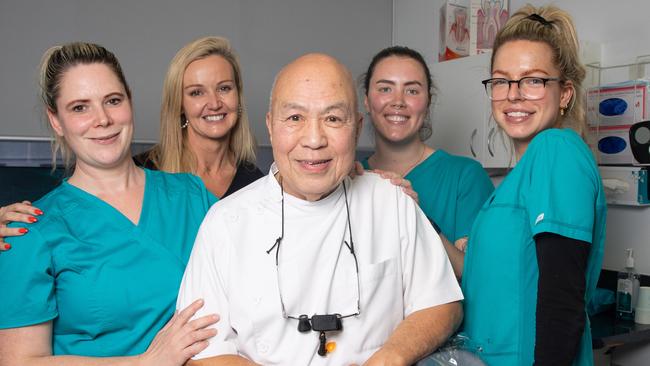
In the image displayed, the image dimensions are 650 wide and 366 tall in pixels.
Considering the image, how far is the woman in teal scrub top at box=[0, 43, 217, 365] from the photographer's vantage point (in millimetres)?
1362

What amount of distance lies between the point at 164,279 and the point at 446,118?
2.24 metres

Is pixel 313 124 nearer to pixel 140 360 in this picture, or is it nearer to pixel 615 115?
pixel 140 360

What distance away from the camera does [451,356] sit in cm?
129

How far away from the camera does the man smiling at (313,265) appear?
49.7 inches

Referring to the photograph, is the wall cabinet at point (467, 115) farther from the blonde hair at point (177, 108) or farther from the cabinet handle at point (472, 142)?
the blonde hair at point (177, 108)

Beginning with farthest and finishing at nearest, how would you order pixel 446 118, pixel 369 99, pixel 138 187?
1. pixel 446 118
2. pixel 369 99
3. pixel 138 187

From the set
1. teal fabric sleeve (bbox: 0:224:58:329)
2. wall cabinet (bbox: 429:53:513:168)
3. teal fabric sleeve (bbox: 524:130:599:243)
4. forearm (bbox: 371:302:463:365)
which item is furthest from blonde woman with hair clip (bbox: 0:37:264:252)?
wall cabinet (bbox: 429:53:513:168)

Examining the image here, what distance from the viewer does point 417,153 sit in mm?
2105

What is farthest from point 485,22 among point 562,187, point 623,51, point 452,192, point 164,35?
point 562,187

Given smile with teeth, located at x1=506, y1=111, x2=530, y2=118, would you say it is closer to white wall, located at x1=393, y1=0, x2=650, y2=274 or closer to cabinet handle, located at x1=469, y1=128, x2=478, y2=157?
white wall, located at x1=393, y1=0, x2=650, y2=274

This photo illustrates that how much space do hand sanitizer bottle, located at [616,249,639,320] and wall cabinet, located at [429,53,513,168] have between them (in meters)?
0.76

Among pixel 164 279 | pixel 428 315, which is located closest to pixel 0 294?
pixel 164 279

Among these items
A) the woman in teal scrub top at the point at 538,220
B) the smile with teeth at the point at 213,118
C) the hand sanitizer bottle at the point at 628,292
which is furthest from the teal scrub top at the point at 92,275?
the hand sanitizer bottle at the point at 628,292

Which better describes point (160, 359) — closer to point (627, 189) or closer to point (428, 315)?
point (428, 315)
